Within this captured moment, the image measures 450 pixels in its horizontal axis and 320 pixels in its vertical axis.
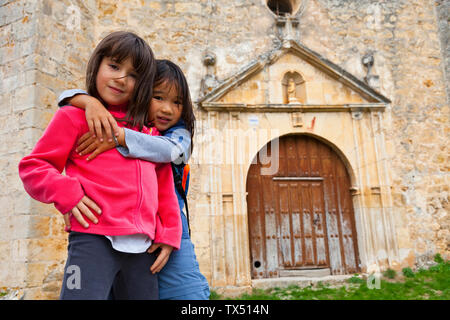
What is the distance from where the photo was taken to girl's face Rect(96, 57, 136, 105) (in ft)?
4.85

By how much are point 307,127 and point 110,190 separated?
16.7ft

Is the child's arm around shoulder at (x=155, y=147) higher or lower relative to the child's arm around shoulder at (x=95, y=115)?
lower

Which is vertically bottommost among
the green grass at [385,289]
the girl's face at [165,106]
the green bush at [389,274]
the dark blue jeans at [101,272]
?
the green grass at [385,289]

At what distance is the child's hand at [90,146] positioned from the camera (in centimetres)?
136

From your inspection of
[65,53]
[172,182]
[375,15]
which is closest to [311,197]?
[375,15]

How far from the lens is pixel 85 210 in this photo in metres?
1.26

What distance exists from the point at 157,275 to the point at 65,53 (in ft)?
14.5

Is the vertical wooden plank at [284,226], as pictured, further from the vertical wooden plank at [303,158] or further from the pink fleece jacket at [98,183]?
the pink fleece jacket at [98,183]

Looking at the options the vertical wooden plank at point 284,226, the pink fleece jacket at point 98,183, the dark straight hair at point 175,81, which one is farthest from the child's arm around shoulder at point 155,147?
the vertical wooden plank at point 284,226

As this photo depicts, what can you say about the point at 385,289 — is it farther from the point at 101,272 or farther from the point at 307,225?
the point at 101,272

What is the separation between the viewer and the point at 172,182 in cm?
154

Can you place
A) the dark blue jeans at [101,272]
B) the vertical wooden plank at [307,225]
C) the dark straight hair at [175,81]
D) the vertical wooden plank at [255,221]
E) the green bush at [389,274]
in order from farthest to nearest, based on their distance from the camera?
the vertical wooden plank at [307,225], the vertical wooden plank at [255,221], the green bush at [389,274], the dark straight hair at [175,81], the dark blue jeans at [101,272]

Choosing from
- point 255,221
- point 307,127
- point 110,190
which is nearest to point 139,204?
point 110,190

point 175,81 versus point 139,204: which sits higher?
point 175,81
